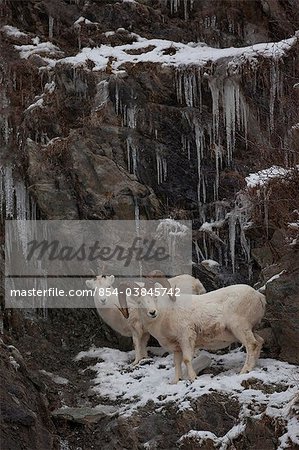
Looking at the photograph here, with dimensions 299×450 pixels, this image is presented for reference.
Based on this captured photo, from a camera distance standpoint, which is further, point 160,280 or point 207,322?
point 160,280

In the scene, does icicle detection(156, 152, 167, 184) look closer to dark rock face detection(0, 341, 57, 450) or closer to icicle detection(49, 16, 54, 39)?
icicle detection(49, 16, 54, 39)

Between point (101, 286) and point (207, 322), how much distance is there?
2.82m

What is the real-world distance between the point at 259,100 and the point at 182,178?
2.55 metres

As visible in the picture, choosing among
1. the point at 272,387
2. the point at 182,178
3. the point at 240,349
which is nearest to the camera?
the point at 272,387

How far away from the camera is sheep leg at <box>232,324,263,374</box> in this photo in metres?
10.1

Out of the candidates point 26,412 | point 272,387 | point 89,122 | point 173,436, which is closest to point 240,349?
point 272,387

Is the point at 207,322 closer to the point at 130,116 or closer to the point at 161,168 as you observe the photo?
the point at 161,168

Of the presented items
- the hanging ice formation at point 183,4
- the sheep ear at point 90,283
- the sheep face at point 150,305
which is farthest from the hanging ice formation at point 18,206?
the hanging ice formation at point 183,4

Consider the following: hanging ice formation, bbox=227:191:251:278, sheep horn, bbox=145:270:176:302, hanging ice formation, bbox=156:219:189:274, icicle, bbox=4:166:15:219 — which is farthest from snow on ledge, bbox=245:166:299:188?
icicle, bbox=4:166:15:219

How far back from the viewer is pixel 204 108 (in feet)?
52.0

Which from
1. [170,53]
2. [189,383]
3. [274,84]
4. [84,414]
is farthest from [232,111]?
[84,414]

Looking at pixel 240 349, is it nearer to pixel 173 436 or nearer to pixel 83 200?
pixel 173 436

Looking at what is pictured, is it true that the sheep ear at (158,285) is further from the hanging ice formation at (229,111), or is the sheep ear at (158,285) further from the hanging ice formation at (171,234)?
the hanging ice formation at (229,111)

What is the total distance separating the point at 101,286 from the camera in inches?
494
